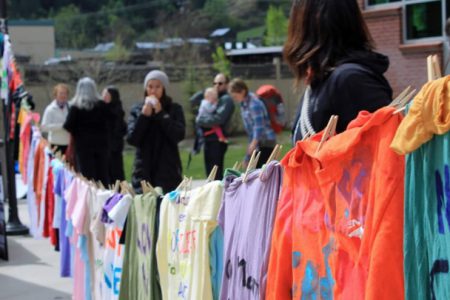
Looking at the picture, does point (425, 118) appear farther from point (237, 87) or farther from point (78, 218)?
point (237, 87)

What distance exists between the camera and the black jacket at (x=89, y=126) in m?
9.64

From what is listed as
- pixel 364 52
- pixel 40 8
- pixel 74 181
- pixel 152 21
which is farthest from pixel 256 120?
pixel 40 8

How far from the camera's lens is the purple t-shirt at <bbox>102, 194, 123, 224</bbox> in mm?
4973

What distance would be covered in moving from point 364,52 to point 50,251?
627 cm

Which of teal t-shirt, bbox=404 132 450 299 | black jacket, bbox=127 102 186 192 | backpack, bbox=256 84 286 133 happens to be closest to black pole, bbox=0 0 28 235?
black jacket, bbox=127 102 186 192

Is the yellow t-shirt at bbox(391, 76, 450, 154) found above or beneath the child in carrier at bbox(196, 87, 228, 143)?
above

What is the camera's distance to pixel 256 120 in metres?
10.3

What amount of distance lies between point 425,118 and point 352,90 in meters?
0.82

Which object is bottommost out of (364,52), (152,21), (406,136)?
(406,136)

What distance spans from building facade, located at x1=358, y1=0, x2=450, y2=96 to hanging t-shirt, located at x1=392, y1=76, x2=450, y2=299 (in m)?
12.5

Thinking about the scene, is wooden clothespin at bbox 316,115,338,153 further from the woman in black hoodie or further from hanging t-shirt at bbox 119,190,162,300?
hanging t-shirt at bbox 119,190,162,300

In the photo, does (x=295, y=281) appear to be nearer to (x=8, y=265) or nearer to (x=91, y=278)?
(x=91, y=278)

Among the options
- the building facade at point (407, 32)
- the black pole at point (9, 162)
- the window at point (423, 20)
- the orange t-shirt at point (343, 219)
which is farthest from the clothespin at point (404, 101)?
the window at point (423, 20)

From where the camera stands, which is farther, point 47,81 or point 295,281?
point 47,81
